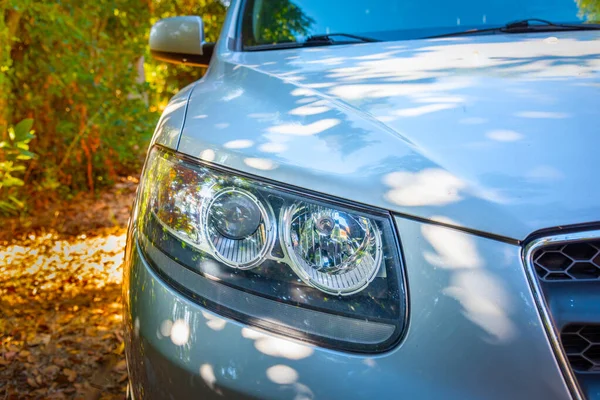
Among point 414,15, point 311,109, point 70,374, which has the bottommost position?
point 70,374

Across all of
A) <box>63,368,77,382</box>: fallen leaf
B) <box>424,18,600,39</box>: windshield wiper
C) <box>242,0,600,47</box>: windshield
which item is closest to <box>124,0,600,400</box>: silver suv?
<box>424,18,600,39</box>: windshield wiper

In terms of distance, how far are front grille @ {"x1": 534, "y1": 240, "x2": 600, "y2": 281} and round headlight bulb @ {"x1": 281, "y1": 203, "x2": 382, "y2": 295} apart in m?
0.31

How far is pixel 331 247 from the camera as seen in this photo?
131cm

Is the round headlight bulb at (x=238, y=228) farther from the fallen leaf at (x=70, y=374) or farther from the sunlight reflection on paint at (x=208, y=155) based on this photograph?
the fallen leaf at (x=70, y=374)

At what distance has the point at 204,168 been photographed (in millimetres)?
1461

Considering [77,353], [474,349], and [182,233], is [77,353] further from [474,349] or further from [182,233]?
[474,349]

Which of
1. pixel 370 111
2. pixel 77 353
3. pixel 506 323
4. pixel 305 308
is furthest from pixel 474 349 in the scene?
pixel 77 353

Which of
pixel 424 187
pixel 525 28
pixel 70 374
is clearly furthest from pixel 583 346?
pixel 70 374

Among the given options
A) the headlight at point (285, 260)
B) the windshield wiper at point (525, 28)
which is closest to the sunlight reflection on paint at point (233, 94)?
the headlight at point (285, 260)

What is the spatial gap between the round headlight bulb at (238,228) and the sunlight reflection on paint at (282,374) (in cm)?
23

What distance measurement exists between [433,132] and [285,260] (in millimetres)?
430

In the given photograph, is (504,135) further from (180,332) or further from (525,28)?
(525,28)

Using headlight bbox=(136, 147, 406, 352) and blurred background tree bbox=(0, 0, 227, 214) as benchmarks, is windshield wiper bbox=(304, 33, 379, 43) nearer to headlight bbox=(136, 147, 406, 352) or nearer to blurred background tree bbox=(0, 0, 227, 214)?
headlight bbox=(136, 147, 406, 352)

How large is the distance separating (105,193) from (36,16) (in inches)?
87.1
